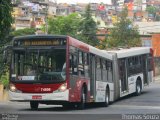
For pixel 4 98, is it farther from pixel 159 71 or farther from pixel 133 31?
pixel 133 31

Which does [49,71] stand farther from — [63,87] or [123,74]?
[123,74]

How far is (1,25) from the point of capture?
22312 mm

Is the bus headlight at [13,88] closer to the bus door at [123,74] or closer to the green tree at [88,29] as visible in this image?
the bus door at [123,74]

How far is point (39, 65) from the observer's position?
2172 centimetres

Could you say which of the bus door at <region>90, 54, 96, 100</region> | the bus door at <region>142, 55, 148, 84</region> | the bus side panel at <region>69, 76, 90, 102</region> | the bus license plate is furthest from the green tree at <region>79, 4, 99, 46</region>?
the bus license plate

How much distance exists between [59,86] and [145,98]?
516 inches


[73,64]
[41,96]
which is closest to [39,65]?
[41,96]

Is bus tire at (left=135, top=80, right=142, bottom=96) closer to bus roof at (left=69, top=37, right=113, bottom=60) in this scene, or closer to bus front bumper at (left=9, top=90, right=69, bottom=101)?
bus roof at (left=69, top=37, right=113, bottom=60)

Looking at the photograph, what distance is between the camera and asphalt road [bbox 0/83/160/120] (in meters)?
18.5

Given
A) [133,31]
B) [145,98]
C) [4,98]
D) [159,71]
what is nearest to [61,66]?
[145,98]

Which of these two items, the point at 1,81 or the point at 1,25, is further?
the point at 1,81

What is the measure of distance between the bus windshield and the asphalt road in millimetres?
1368

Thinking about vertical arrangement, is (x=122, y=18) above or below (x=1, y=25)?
below

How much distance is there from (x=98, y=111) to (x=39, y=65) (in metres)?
3.32
